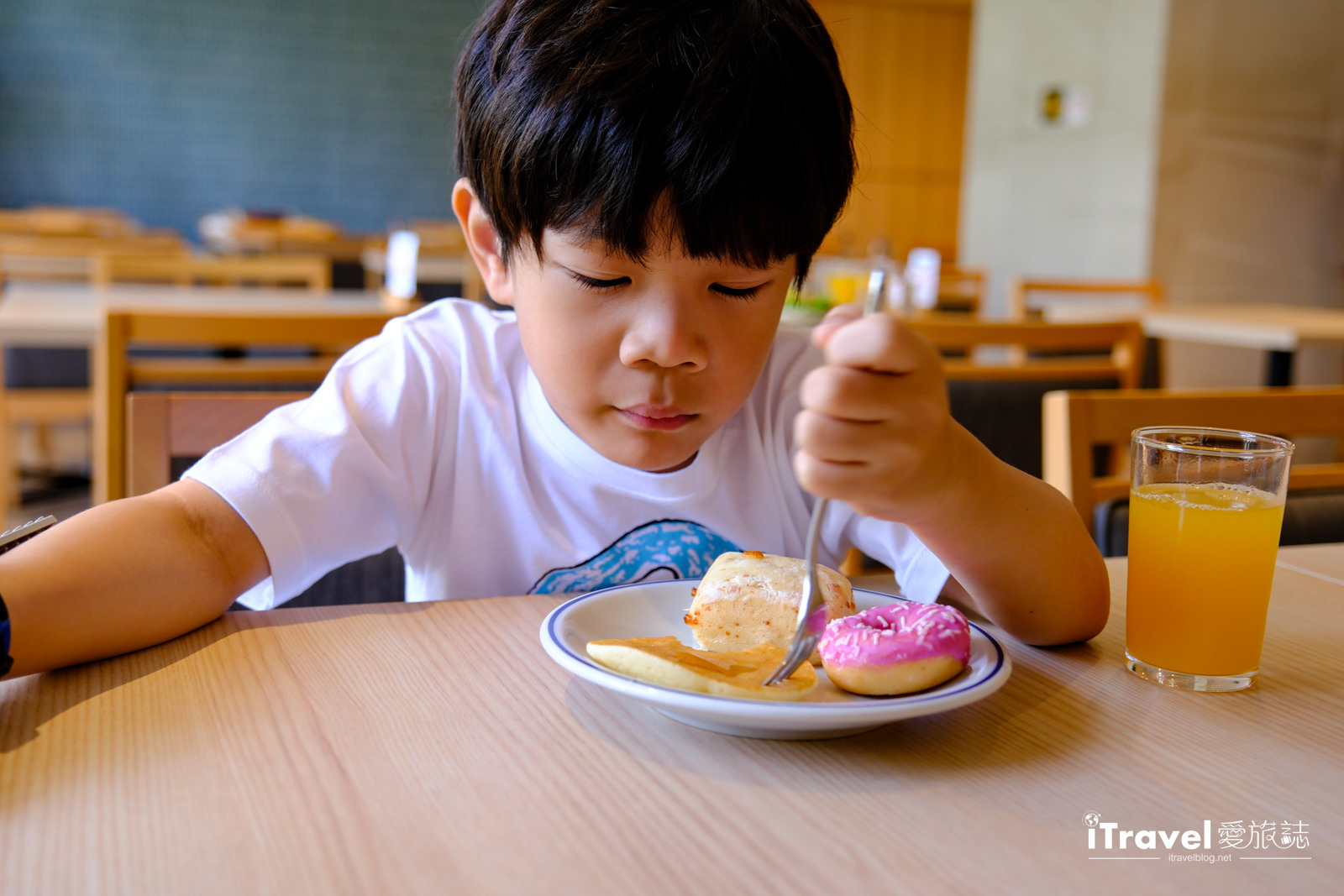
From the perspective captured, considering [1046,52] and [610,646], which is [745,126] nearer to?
[610,646]

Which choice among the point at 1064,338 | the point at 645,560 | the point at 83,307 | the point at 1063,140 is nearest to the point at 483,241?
the point at 645,560

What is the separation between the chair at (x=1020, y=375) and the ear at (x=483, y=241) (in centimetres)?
62

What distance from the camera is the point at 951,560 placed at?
Answer: 695 mm

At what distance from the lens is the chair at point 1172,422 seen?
1.04 m

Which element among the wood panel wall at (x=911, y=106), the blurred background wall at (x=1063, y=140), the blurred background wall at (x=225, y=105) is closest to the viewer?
the blurred background wall at (x=1063, y=140)

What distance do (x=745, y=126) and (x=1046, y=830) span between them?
486 millimetres

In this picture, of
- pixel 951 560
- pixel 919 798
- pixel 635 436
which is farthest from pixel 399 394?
pixel 919 798

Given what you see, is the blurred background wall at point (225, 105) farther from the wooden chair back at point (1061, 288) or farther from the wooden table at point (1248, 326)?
the wooden table at point (1248, 326)

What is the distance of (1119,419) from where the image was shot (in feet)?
3.45

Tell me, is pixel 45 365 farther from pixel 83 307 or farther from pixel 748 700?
pixel 748 700

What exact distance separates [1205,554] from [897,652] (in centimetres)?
20

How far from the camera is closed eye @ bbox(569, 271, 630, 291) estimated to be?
747 mm

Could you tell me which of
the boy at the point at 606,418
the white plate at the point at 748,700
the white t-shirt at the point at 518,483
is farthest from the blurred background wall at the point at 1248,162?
the white plate at the point at 748,700

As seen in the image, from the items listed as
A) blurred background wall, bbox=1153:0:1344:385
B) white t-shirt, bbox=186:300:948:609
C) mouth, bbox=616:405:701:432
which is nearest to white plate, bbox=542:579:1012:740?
mouth, bbox=616:405:701:432
